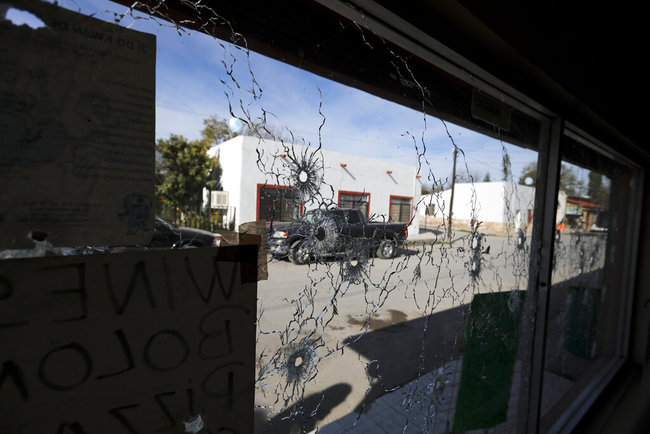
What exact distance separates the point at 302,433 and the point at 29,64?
117cm

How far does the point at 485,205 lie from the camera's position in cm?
148

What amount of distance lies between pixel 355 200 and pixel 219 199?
431mm

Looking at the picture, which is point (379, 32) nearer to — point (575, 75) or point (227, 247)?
point (227, 247)

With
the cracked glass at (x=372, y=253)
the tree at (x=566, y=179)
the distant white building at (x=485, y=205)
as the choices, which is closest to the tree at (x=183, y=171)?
the cracked glass at (x=372, y=253)

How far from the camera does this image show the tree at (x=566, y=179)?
1.81m

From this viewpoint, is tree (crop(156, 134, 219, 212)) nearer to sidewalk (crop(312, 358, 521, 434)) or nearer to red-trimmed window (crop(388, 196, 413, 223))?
red-trimmed window (crop(388, 196, 413, 223))

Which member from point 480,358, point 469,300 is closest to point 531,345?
point 480,358

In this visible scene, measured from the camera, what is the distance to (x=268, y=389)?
85 centimetres

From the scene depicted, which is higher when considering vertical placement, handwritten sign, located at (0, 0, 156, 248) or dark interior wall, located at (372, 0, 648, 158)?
dark interior wall, located at (372, 0, 648, 158)

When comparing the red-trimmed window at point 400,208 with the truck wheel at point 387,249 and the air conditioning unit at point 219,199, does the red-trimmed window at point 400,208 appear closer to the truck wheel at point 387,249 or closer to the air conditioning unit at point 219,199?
the truck wheel at point 387,249

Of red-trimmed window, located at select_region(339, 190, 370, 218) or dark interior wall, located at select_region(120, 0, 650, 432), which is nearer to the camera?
dark interior wall, located at select_region(120, 0, 650, 432)

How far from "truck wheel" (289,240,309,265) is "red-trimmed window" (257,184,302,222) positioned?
0.09 m

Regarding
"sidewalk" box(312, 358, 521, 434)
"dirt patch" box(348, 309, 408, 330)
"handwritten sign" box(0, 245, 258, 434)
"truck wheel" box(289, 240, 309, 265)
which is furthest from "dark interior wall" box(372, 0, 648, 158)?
"sidewalk" box(312, 358, 521, 434)

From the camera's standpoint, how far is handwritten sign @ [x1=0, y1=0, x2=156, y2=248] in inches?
18.0
